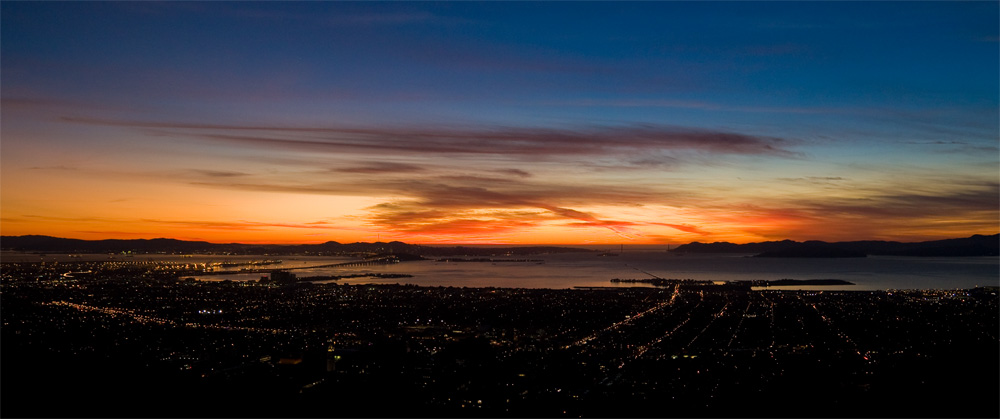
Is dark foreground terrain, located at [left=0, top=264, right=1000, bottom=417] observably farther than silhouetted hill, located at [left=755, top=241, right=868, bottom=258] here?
No

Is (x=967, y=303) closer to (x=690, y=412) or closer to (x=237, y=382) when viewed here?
(x=690, y=412)

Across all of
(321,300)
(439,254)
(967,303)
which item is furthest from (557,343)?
(439,254)

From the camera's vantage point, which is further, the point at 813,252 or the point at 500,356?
the point at 813,252

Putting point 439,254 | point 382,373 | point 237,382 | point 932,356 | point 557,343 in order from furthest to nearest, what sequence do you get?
point 439,254, point 557,343, point 932,356, point 382,373, point 237,382

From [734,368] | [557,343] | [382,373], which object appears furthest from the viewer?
[557,343]

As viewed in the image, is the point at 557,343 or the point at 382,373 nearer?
the point at 382,373

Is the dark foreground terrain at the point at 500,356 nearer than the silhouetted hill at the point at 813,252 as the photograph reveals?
Yes

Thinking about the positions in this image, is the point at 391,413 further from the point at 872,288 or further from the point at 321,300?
the point at 872,288
